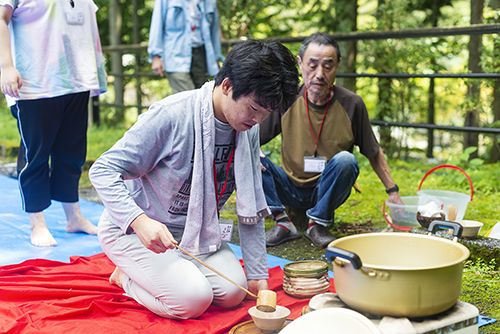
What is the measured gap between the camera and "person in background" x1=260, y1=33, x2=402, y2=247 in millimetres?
2668

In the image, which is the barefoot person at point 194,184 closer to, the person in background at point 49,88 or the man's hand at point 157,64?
the person in background at point 49,88

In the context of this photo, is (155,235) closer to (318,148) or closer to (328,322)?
(328,322)

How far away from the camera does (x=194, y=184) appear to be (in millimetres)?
1810

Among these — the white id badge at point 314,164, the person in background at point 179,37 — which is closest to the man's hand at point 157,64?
the person in background at point 179,37

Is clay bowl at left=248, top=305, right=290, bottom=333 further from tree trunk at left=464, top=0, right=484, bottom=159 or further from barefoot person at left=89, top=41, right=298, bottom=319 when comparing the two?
tree trunk at left=464, top=0, right=484, bottom=159

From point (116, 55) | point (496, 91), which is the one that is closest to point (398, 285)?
point (496, 91)

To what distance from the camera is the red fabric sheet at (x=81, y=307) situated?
1743 mm

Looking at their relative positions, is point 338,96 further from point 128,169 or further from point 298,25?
point 298,25

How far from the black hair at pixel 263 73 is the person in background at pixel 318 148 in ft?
3.54

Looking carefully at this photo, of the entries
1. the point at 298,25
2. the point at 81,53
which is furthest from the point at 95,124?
the point at 81,53

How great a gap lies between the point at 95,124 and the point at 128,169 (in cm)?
614

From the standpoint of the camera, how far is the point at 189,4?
4.18 meters

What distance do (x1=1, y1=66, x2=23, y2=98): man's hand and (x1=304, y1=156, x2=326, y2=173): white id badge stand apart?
1576 millimetres

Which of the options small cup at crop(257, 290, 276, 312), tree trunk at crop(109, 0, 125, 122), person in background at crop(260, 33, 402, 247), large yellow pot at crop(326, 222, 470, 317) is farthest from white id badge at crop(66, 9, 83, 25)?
tree trunk at crop(109, 0, 125, 122)
